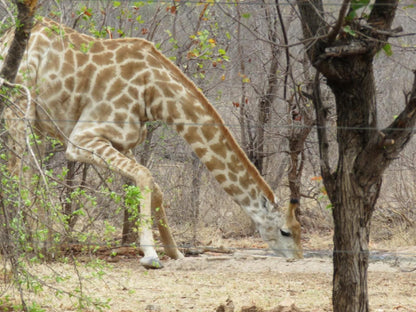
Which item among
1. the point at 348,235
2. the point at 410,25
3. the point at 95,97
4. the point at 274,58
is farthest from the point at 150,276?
the point at 410,25

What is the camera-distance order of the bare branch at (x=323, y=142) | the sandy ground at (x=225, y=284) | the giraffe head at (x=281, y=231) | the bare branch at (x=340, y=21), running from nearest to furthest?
the bare branch at (x=340, y=21) → the bare branch at (x=323, y=142) → the sandy ground at (x=225, y=284) → the giraffe head at (x=281, y=231)

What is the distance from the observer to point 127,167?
20.2 feet

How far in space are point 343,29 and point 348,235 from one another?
116cm

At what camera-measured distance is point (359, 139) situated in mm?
3916

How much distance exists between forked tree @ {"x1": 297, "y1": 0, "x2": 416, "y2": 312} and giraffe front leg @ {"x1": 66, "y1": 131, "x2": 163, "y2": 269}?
2218 millimetres

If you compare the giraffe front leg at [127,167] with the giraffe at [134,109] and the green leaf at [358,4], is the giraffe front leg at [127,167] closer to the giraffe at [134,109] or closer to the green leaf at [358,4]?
the giraffe at [134,109]

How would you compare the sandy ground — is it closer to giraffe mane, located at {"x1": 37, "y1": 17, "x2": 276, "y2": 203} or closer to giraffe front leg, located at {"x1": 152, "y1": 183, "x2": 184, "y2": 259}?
giraffe front leg, located at {"x1": 152, "y1": 183, "x2": 184, "y2": 259}

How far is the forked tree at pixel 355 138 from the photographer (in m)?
3.79

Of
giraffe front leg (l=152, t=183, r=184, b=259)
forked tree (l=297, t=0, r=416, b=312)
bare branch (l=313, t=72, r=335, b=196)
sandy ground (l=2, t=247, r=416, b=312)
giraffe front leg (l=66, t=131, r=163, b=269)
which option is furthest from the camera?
giraffe front leg (l=152, t=183, r=184, b=259)

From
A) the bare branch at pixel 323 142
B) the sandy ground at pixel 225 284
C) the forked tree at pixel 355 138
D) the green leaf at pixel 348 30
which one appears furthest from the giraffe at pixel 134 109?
the green leaf at pixel 348 30

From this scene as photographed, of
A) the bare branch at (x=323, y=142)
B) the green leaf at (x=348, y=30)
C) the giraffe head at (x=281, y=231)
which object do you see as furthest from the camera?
the giraffe head at (x=281, y=231)

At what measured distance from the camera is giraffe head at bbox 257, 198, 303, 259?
263 inches

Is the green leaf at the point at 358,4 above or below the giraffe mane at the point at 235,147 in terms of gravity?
above

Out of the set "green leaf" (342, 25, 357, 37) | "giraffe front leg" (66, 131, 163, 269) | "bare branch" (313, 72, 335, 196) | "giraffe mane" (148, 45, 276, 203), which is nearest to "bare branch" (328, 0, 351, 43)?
"green leaf" (342, 25, 357, 37)
